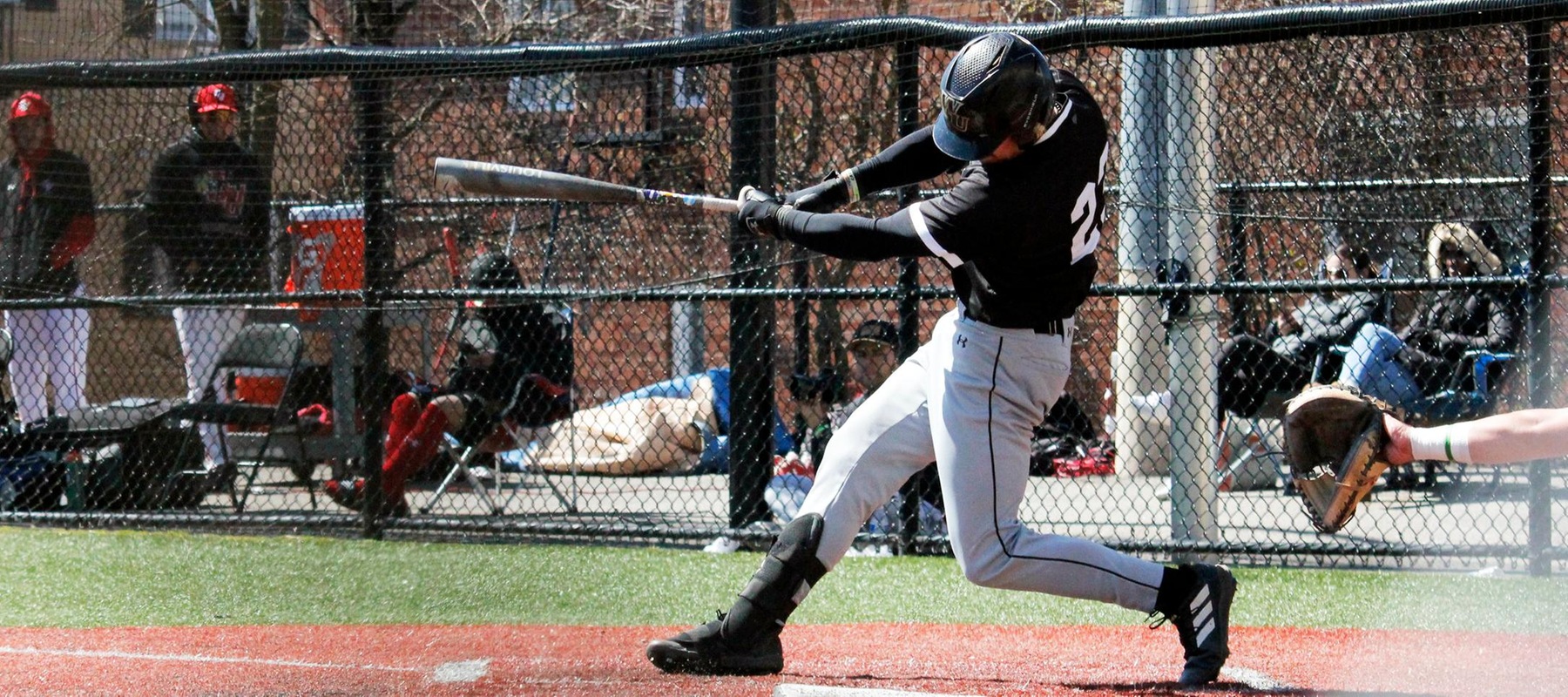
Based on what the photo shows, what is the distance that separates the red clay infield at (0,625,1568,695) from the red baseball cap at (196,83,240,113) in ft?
10.6

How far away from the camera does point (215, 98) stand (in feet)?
25.1

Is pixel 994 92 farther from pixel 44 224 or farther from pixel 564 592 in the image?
pixel 44 224

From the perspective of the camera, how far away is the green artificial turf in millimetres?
5574

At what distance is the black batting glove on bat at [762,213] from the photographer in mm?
4211

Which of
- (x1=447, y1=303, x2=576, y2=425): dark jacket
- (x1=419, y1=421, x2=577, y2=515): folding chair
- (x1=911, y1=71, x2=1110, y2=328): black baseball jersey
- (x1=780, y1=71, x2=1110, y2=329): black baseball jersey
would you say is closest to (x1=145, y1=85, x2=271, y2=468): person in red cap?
(x1=447, y1=303, x2=576, y2=425): dark jacket

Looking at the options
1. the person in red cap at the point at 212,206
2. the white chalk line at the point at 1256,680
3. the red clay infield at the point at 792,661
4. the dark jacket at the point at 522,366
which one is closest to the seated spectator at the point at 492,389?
the dark jacket at the point at 522,366

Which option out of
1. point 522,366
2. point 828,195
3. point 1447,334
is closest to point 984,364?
point 828,195

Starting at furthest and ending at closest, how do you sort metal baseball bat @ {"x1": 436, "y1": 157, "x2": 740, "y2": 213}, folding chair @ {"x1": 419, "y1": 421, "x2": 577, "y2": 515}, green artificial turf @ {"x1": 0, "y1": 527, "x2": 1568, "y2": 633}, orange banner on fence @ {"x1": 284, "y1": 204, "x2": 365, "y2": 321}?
folding chair @ {"x1": 419, "y1": 421, "x2": 577, "y2": 515} < orange banner on fence @ {"x1": 284, "y1": 204, "x2": 365, "y2": 321} < green artificial turf @ {"x1": 0, "y1": 527, "x2": 1568, "y2": 633} < metal baseball bat @ {"x1": 436, "y1": 157, "x2": 740, "y2": 213}

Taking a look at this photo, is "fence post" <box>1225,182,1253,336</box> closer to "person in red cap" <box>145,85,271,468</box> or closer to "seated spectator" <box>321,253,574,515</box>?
"seated spectator" <box>321,253,574,515</box>

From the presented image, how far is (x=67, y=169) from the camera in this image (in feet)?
26.2

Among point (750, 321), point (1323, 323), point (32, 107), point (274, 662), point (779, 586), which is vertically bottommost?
point (274, 662)

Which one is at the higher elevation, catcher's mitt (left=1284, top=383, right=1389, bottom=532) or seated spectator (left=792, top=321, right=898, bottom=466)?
catcher's mitt (left=1284, top=383, right=1389, bottom=532)

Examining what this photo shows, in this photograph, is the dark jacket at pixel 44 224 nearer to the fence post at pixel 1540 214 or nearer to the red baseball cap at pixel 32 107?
the red baseball cap at pixel 32 107

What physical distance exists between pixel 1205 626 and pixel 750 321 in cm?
324
